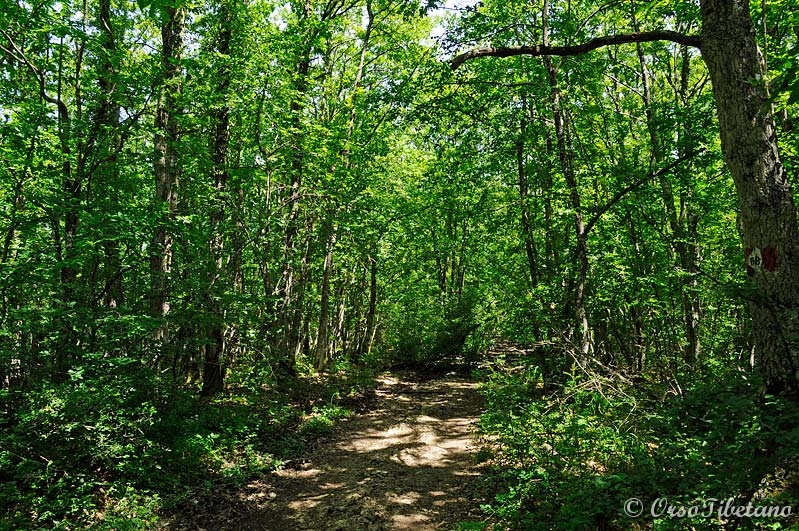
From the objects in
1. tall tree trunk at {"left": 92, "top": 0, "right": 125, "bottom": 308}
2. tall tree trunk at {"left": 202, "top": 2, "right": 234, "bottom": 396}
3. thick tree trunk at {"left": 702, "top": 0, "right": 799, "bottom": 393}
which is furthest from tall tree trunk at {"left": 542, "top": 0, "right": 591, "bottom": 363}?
tall tree trunk at {"left": 92, "top": 0, "right": 125, "bottom": 308}

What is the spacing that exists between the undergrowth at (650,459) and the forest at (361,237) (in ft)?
0.12

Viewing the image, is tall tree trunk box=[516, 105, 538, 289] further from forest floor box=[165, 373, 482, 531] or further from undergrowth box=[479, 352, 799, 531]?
undergrowth box=[479, 352, 799, 531]

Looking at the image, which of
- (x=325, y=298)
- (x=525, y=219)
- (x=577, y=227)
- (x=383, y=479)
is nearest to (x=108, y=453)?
(x=383, y=479)

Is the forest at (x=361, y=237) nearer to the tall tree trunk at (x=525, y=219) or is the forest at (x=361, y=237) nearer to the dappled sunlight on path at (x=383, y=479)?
the tall tree trunk at (x=525, y=219)

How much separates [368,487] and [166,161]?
7170mm

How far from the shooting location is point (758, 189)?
3.60 m

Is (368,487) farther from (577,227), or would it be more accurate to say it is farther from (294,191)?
(294,191)

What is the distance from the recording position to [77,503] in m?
5.41

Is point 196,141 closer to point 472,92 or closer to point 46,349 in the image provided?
point 46,349

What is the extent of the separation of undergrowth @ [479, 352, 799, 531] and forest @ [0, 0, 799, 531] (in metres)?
0.04

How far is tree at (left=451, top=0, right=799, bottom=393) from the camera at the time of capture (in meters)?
3.43

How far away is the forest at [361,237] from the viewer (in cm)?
371

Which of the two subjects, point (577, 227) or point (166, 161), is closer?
point (166, 161)

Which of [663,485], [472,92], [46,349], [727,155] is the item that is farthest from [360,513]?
[472,92]
